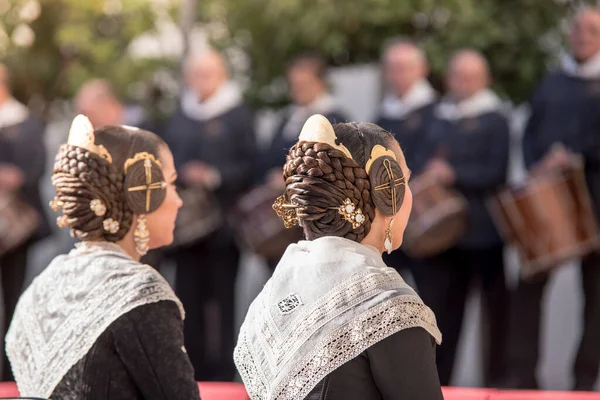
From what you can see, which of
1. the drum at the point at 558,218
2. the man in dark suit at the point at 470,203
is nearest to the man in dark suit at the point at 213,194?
the man in dark suit at the point at 470,203

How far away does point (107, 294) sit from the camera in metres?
2.92

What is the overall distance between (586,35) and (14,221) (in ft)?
11.9

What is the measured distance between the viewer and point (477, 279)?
21.8 ft

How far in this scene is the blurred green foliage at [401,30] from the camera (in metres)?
7.87

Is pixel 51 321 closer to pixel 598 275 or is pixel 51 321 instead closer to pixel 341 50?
pixel 598 275

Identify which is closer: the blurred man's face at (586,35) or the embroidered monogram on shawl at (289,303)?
the embroidered monogram on shawl at (289,303)

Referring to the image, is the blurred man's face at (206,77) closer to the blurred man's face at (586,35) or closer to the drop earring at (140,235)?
the blurred man's face at (586,35)

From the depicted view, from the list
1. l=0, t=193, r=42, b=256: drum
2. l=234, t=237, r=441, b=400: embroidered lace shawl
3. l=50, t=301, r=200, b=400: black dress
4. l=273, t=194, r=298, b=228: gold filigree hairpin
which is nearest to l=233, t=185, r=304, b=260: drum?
l=0, t=193, r=42, b=256: drum

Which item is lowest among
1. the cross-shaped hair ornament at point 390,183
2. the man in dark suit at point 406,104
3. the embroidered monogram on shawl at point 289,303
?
the man in dark suit at point 406,104

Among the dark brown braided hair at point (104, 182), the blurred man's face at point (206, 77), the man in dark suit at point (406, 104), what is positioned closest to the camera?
the dark brown braided hair at point (104, 182)

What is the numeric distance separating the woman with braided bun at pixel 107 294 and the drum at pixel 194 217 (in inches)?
139

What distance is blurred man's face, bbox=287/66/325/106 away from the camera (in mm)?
7051

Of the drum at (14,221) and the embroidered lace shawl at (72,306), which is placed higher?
the embroidered lace shawl at (72,306)

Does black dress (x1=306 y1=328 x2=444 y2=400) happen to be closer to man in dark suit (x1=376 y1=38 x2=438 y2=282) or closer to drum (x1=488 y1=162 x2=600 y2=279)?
drum (x1=488 y1=162 x2=600 y2=279)
